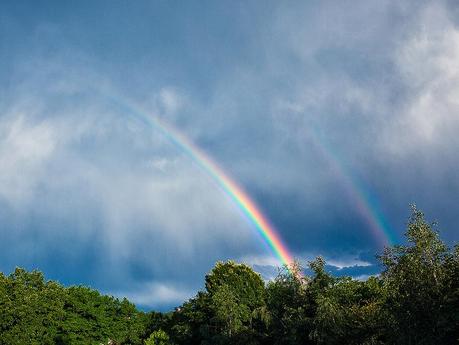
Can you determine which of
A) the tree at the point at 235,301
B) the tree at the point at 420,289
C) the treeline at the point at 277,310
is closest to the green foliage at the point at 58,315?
the treeline at the point at 277,310

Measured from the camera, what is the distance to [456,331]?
3347 centimetres

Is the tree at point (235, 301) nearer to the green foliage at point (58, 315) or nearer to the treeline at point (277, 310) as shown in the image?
the treeline at point (277, 310)

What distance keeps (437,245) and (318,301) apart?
2136cm

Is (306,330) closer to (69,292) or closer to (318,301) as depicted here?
(318,301)

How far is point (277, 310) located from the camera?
6262 centimetres

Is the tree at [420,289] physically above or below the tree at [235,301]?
below

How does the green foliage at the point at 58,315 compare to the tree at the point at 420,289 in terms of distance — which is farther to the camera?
the green foliage at the point at 58,315

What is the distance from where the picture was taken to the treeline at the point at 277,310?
3400 cm

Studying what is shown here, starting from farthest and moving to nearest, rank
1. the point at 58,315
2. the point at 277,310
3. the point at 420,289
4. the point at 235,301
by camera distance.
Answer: the point at 235,301, the point at 58,315, the point at 277,310, the point at 420,289

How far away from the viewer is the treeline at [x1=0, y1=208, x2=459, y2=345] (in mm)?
34000

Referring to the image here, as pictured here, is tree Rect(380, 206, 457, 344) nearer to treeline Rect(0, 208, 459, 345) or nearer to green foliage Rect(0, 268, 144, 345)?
treeline Rect(0, 208, 459, 345)

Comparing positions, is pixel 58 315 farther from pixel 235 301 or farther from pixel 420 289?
pixel 420 289

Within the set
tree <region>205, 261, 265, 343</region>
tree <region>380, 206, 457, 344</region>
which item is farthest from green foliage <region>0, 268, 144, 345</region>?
tree <region>380, 206, 457, 344</region>

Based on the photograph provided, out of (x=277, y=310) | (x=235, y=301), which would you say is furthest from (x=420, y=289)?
(x=235, y=301)
